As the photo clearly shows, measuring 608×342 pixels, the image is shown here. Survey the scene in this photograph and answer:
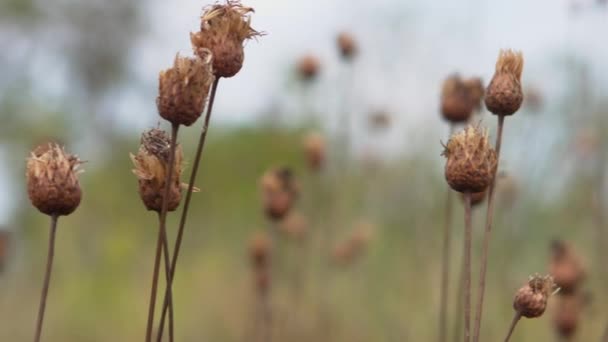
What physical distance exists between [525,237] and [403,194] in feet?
2.51

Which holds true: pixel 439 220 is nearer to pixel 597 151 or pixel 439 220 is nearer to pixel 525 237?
pixel 525 237

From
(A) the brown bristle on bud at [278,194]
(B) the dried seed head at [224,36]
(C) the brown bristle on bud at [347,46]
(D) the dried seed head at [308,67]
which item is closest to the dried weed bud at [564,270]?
(A) the brown bristle on bud at [278,194]

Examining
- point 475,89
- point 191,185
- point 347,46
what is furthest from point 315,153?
point 191,185

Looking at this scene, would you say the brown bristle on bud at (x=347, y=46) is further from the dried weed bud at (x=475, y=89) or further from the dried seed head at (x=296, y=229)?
the dried weed bud at (x=475, y=89)

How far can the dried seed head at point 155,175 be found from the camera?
878mm

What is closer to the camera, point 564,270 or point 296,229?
point 564,270

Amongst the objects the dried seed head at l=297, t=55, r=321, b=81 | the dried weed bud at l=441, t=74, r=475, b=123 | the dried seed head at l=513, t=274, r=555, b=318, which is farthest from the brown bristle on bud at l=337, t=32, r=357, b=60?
the dried seed head at l=513, t=274, r=555, b=318

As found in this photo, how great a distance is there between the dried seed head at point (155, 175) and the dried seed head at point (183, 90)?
55 millimetres

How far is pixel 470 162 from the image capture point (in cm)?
88

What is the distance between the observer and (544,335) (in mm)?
3311

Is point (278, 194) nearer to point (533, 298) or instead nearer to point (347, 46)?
point (533, 298)

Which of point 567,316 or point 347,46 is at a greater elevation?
point 347,46

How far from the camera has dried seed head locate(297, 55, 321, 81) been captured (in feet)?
7.72

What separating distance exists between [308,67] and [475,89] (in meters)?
0.97
